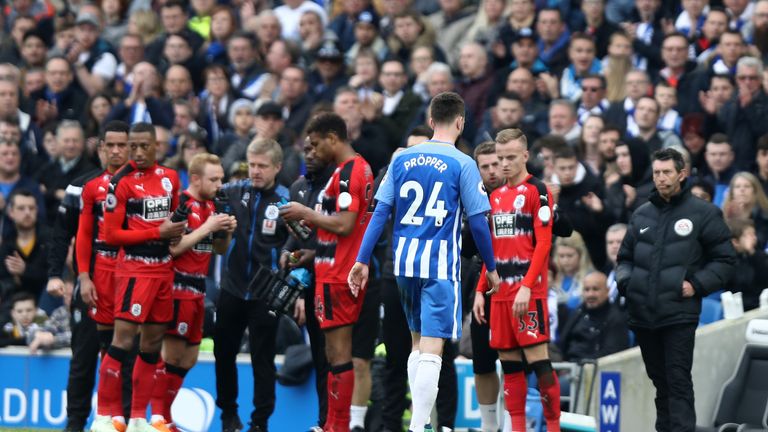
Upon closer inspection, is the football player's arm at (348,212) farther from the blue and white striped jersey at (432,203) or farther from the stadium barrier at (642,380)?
the stadium barrier at (642,380)

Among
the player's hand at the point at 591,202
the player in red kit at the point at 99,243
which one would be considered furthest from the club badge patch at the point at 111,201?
the player's hand at the point at 591,202

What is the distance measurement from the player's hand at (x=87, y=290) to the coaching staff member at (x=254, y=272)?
40.4 inches

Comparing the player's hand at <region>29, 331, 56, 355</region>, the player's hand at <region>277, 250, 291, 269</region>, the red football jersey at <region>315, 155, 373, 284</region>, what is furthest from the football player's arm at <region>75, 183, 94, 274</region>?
the player's hand at <region>29, 331, 56, 355</region>

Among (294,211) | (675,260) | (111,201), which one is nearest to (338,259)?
(294,211)

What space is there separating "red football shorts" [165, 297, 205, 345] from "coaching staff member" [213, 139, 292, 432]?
0.61 feet

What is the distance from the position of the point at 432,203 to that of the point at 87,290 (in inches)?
131

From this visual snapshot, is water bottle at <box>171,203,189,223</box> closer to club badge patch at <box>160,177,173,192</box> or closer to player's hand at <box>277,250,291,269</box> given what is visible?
club badge patch at <box>160,177,173,192</box>

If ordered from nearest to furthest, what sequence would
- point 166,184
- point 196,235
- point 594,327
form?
point 196,235 → point 166,184 → point 594,327

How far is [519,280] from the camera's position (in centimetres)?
1155

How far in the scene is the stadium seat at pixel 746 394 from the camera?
1298 centimetres

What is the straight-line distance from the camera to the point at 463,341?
1412cm

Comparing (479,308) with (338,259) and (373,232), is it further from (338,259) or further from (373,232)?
(373,232)

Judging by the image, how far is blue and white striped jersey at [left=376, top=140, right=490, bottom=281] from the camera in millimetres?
10547

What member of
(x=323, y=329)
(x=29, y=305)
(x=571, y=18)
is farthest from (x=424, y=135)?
(x=571, y=18)
